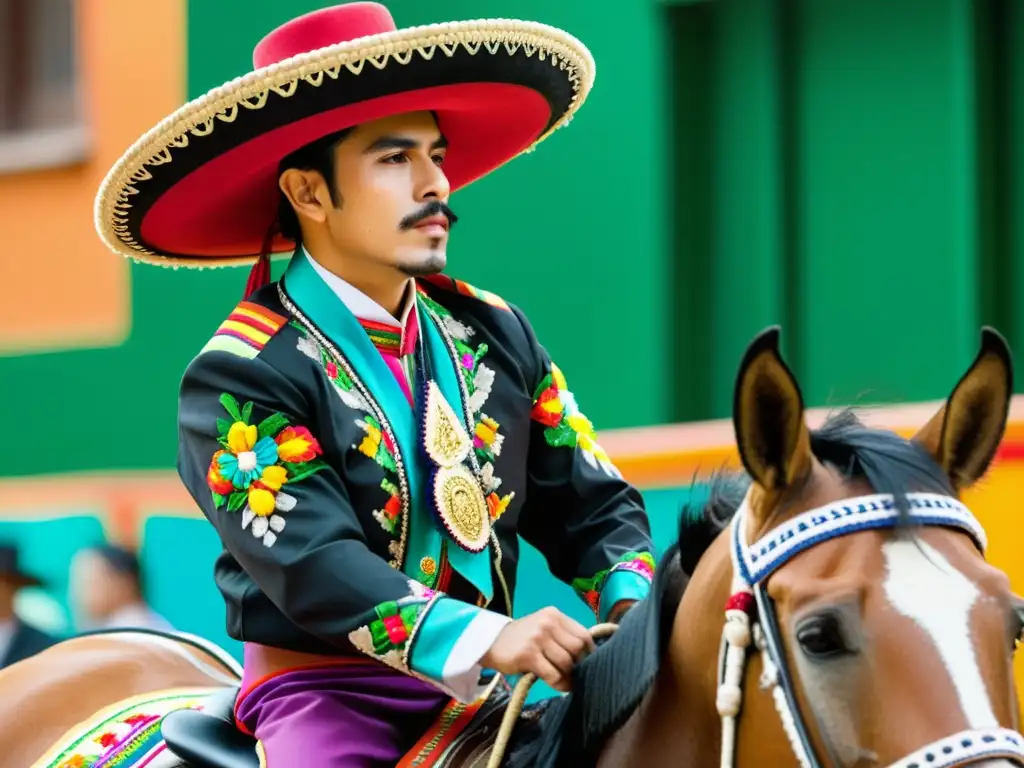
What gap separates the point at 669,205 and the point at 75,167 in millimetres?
3280

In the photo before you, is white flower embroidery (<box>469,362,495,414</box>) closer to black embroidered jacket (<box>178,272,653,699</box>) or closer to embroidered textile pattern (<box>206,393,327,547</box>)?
black embroidered jacket (<box>178,272,653,699</box>)

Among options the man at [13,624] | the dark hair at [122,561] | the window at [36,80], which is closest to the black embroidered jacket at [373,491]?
the man at [13,624]

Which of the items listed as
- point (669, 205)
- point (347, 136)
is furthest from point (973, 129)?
point (347, 136)

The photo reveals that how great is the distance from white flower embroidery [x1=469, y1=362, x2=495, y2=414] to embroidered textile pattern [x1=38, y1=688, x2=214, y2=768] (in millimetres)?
773

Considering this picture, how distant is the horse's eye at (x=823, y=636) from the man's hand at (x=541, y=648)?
0.48m

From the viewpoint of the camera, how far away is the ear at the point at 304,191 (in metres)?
2.94

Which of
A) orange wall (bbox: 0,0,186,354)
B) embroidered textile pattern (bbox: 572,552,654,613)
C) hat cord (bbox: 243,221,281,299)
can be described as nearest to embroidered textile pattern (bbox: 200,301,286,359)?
hat cord (bbox: 243,221,281,299)

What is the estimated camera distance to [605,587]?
9.44 feet

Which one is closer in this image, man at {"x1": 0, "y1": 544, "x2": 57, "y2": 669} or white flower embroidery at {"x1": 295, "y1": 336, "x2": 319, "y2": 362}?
white flower embroidery at {"x1": 295, "y1": 336, "x2": 319, "y2": 362}

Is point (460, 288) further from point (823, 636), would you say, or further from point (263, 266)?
point (823, 636)

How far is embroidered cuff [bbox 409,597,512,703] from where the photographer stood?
95.0 inches

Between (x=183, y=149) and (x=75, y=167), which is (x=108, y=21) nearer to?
(x=75, y=167)

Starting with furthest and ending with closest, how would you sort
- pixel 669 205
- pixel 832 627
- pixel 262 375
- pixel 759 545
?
pixel 669 205 → pixel 262 375 → pixel 759 545 → pixel 832 627

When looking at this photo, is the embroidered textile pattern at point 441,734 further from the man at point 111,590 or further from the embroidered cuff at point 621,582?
the man at point 111,590
